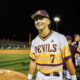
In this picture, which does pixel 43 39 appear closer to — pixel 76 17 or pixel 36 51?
pixel 36 51

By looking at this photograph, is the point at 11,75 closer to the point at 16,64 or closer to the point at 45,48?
the point at 45,48

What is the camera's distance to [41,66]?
8.13 ft

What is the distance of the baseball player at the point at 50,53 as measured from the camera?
239 cm

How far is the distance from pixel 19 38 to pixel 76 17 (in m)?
16.7

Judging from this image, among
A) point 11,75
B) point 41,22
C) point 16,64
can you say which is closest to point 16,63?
point 16,64

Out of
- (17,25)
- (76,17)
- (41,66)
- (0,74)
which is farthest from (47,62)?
(17,25)

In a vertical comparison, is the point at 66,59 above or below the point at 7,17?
below

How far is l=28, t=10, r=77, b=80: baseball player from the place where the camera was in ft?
7.83

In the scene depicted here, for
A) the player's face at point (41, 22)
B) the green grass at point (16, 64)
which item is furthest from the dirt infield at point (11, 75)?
the green grass at point (16, 64)

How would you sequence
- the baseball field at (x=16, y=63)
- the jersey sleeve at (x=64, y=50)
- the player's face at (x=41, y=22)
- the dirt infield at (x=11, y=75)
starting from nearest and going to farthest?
the jersey sleeve at (x=64, y=50) < the player's face at (x=41, y=22) < the dirt infield at (x=11, y=75) < the baseball field at (x=16, y=63)

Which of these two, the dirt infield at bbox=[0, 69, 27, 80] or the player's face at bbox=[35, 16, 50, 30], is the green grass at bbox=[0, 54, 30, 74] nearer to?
the dirt infield at bbox=[0, 69, 27, 80]

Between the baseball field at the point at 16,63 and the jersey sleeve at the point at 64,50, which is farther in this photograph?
the baseball field at the point at 16,63

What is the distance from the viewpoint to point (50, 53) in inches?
94.6

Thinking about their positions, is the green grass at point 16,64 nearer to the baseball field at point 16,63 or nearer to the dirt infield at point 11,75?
the baseball field at point 16,63
